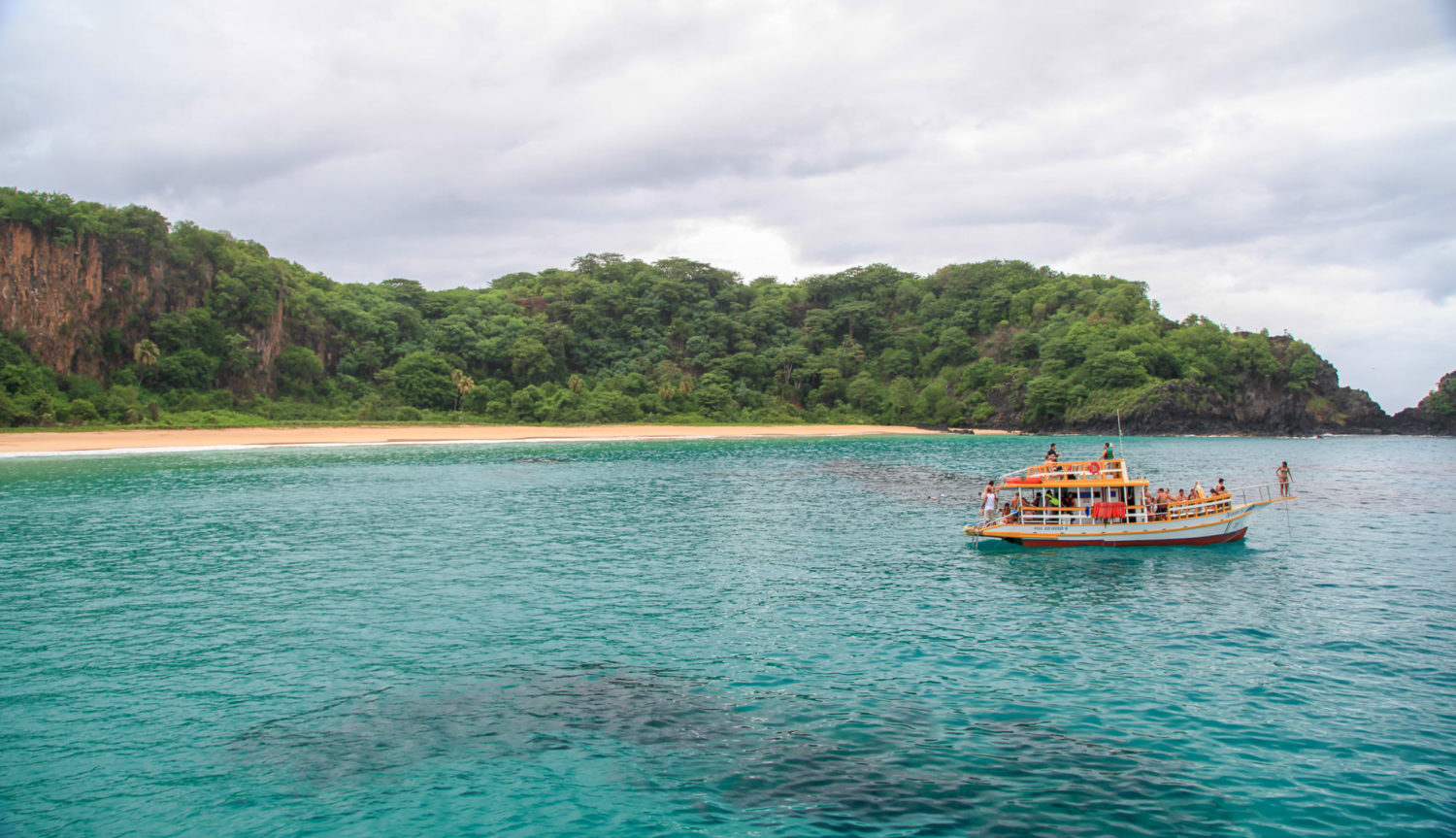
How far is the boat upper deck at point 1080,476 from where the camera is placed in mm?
28609

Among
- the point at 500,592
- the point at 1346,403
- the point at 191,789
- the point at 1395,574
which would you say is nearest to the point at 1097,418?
the point at 1346,403

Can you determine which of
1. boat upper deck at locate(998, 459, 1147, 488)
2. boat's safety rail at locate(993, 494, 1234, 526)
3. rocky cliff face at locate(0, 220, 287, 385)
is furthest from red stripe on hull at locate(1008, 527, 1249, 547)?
rocky cliff face at locate(0, 220, 287, 385)

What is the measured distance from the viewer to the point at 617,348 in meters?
128

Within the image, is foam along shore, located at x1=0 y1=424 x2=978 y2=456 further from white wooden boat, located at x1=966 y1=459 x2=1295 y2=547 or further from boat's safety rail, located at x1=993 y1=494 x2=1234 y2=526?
boat's safety rail, located at x1=993 y1=494 x2=1234 y2=526

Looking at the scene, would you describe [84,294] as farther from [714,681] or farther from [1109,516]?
[1109,516]

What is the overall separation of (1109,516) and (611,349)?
10569 cm

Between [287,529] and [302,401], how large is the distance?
79936 mm

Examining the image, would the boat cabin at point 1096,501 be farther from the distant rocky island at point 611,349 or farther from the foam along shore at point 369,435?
the distant rocky island at point 611,349

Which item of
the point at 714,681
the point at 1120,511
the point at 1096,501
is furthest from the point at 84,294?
the point at 1120,511

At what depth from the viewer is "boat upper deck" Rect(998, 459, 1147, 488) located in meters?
28.6

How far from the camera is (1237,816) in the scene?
398 inches

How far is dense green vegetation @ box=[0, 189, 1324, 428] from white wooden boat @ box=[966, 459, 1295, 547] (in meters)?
79.9

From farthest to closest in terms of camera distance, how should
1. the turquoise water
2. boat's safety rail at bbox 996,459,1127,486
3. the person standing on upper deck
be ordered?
the person standing on upper deck → boat's safety rail at bbox 996,459,1127,486 → the turquoise water

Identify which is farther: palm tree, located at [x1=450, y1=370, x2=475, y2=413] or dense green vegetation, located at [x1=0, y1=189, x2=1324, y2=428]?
palm tree, located at [x1=450, y1=370, x2=475, y2=413]
